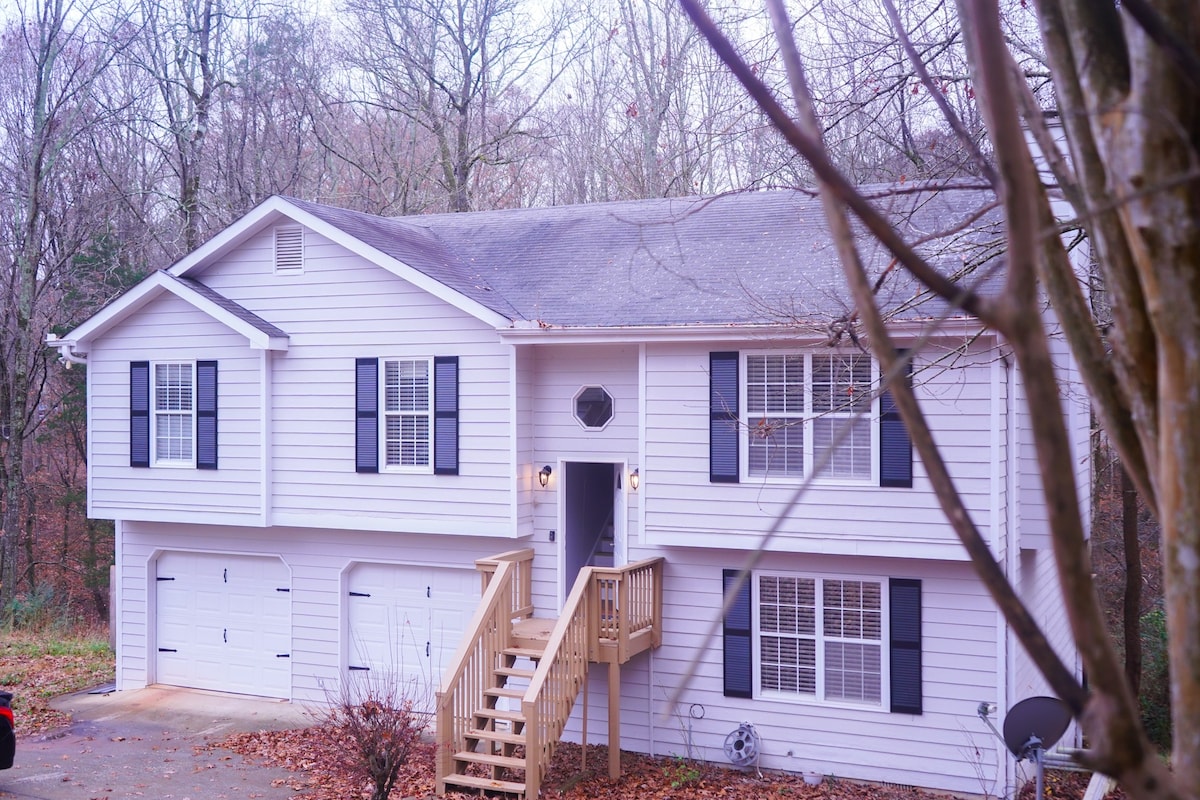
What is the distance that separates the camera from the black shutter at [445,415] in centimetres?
1260

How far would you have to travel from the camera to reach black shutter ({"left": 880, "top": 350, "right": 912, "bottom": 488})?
10.8m

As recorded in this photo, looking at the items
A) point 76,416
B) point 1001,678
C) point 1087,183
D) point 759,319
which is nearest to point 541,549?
point 759,319

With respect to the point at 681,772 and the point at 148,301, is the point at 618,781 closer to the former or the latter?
the point at 681,772

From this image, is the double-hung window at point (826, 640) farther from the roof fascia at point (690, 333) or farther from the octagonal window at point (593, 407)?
the roof fascia at point (690, 333)

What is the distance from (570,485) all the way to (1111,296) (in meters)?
10.7

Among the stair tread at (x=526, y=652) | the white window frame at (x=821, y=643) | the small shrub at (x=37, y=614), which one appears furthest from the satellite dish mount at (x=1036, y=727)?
the small shrub at (x=37, y=614)

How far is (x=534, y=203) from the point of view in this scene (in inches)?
1147

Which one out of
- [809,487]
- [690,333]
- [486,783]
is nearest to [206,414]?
[486,783]

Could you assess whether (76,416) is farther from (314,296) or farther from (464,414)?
(464,414)

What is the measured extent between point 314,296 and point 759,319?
229 inches

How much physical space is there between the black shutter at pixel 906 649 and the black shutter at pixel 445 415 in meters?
5.29

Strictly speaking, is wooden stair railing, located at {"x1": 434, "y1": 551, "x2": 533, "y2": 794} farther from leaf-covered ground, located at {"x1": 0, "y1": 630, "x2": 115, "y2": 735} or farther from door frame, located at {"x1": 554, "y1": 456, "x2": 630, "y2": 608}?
Result: leaf-covered ground, located at {"x1": 0, "y1": 630, "x2": 115, "y2": 735}

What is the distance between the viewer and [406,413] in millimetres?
12914

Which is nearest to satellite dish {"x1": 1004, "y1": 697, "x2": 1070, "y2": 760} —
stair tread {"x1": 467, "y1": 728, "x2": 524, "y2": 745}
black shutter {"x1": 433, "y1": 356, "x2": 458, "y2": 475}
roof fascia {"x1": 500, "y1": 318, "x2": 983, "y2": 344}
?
roof fascia {"x1": 500, "y1": 318, "x2": 983, "y2": 344}
